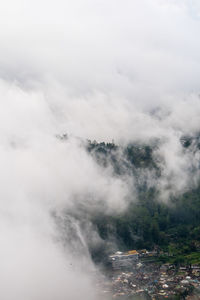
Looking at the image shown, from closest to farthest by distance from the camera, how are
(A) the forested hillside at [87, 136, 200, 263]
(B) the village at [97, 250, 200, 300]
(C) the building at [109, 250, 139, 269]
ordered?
(B) the village at [97, 250, 200, 300] → (C) the building at [109, 250, 139, 269] → (A) the forested hillside at [87, 136, 200, 263]

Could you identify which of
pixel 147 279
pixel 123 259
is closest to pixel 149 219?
pixel 123 259

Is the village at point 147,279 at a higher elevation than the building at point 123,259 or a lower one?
lower

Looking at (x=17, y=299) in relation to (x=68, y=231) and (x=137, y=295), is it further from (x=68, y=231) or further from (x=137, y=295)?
(x=68, y=231)

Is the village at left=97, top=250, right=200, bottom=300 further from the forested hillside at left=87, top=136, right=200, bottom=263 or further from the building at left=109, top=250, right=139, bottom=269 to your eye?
the forested hillside at left=87, top=136, right=200, bottom=263

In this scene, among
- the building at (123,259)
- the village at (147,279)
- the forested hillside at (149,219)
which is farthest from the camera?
the forested hillside at (149,219)

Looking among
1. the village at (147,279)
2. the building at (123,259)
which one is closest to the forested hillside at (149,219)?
the building at (123,259)

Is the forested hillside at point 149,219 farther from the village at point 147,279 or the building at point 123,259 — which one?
the village at point 147,279

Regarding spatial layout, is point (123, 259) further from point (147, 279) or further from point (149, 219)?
point (149, 219)

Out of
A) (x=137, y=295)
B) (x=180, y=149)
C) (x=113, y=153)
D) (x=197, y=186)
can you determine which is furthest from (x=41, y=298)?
(x=180, y=149)

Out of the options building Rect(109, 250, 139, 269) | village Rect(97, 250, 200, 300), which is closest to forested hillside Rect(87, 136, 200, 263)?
building Rect(109, 250, 139, 269)
